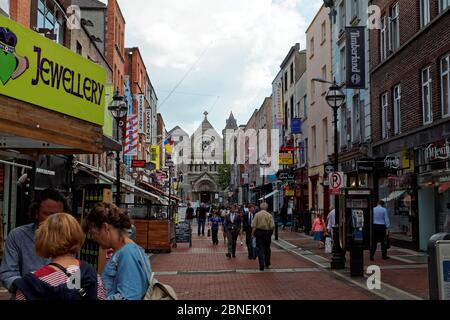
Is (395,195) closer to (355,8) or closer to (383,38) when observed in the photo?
(383,38)

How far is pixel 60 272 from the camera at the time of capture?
10.8ft

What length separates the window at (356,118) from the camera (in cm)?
2581

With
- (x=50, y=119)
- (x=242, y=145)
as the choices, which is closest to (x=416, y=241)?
(x=50, y=119)

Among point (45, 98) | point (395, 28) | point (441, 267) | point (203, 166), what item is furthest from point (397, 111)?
point (203, 166)

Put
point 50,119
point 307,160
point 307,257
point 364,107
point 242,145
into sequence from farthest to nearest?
point 242,145, point 307,160, point 364,107, point 307,257, point 50,119

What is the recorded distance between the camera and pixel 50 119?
5.89 m

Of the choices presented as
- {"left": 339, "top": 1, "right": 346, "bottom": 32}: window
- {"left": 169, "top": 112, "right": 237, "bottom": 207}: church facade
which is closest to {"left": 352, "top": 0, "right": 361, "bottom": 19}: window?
{"left": 339, "top": 1, "right": 346, "bottom": 32}: window

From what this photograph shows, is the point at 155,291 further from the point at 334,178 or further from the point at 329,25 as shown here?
the point at 329,25

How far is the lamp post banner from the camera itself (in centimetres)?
2331

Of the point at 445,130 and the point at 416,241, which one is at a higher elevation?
the point at 445,130

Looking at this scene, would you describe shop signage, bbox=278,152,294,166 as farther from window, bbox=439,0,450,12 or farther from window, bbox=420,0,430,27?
window, bbox=439,0,450,12

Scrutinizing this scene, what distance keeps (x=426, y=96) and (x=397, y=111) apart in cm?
285

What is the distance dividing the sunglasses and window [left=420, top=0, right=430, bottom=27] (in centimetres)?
1550
